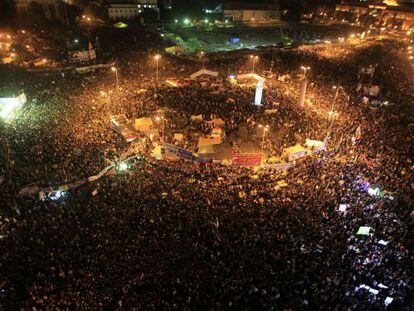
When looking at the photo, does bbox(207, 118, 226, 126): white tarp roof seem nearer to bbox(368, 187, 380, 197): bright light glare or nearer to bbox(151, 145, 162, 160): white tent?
bbox(151, 145, 162, 160): white tent

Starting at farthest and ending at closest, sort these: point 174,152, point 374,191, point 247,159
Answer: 1. point 174,152
2. point 247,159
3. point 374,191

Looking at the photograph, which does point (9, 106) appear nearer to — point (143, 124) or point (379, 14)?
point (143, 124)

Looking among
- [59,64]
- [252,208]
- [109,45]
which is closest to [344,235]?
[252,208]

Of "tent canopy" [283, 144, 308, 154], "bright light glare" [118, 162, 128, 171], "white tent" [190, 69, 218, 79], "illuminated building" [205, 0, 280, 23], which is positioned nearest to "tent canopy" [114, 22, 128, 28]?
"illuminated building" [205, 0, 280, 23]

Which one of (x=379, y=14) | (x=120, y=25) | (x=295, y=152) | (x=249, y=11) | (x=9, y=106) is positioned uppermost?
(x=379, y=14)

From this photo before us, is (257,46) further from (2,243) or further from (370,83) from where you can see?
(2,243)

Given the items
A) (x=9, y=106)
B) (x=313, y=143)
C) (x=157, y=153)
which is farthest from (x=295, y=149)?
(x=9, y=106)
